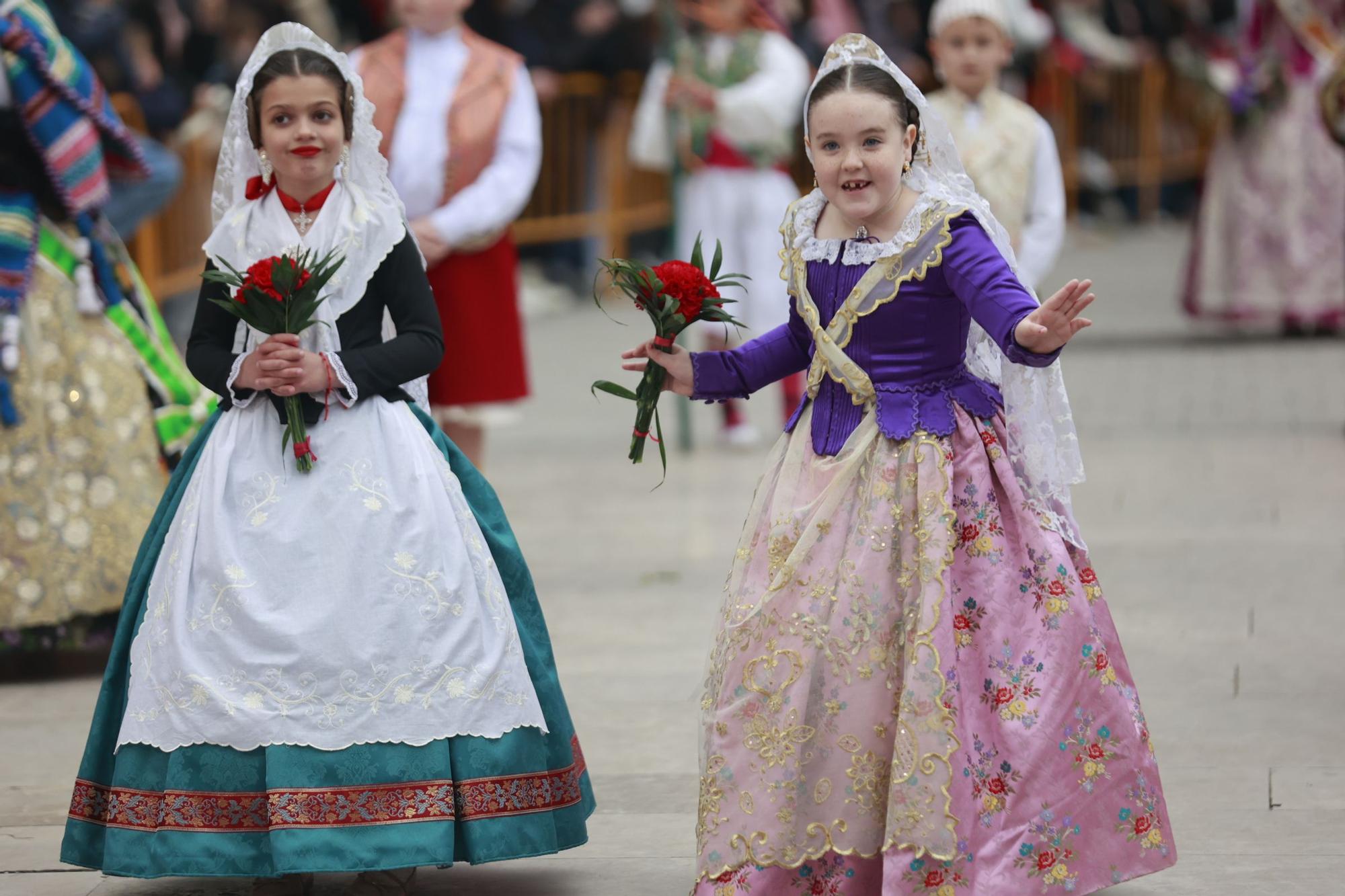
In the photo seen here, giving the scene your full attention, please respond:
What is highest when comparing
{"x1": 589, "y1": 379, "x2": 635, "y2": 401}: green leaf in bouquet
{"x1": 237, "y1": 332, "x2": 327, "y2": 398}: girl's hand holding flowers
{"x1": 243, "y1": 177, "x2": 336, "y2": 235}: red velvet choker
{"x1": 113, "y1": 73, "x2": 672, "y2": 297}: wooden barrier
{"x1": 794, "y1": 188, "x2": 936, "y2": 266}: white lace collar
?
{"x1": 243, "y1": 177, "x2": 336, "y2": 235}: red velvet choker

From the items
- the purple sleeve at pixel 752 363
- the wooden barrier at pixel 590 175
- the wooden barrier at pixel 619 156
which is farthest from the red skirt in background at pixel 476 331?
the wooden barrier at pixel 590 175

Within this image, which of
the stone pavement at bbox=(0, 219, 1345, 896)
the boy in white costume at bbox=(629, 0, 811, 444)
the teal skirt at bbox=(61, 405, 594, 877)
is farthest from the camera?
the boy in white costume at bbox=(629, 0, 811, 444)

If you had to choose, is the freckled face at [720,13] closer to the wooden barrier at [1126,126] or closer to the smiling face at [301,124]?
the smiling face at [301,124]

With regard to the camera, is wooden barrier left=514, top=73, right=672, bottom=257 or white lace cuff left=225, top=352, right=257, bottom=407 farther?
wooden barrier left=514, top=73, right=672, bottom=257

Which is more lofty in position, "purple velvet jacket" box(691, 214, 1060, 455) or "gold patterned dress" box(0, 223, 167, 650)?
"purple velvet jacket" box(691, 214, 1060, 455)

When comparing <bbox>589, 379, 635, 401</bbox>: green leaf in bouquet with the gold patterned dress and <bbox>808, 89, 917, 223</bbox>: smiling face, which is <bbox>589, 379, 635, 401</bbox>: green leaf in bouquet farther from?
the gold patterned dress

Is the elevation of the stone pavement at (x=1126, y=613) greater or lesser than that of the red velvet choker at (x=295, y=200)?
lesser

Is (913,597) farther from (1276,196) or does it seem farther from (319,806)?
(1276,196)

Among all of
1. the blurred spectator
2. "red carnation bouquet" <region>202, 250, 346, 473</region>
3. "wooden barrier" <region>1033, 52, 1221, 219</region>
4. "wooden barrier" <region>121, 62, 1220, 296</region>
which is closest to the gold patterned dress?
"wooden barrier" <region>121, 62, 1220, 296</region>

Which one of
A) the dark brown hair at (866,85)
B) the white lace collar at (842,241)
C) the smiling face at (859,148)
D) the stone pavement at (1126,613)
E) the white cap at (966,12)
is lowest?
the stone pavement at (1126,613)

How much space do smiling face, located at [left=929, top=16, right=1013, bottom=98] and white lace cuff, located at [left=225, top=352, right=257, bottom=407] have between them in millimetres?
3013

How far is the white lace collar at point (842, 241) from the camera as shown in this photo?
383cm

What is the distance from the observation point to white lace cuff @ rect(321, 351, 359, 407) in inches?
155

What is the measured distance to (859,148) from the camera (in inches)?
150
